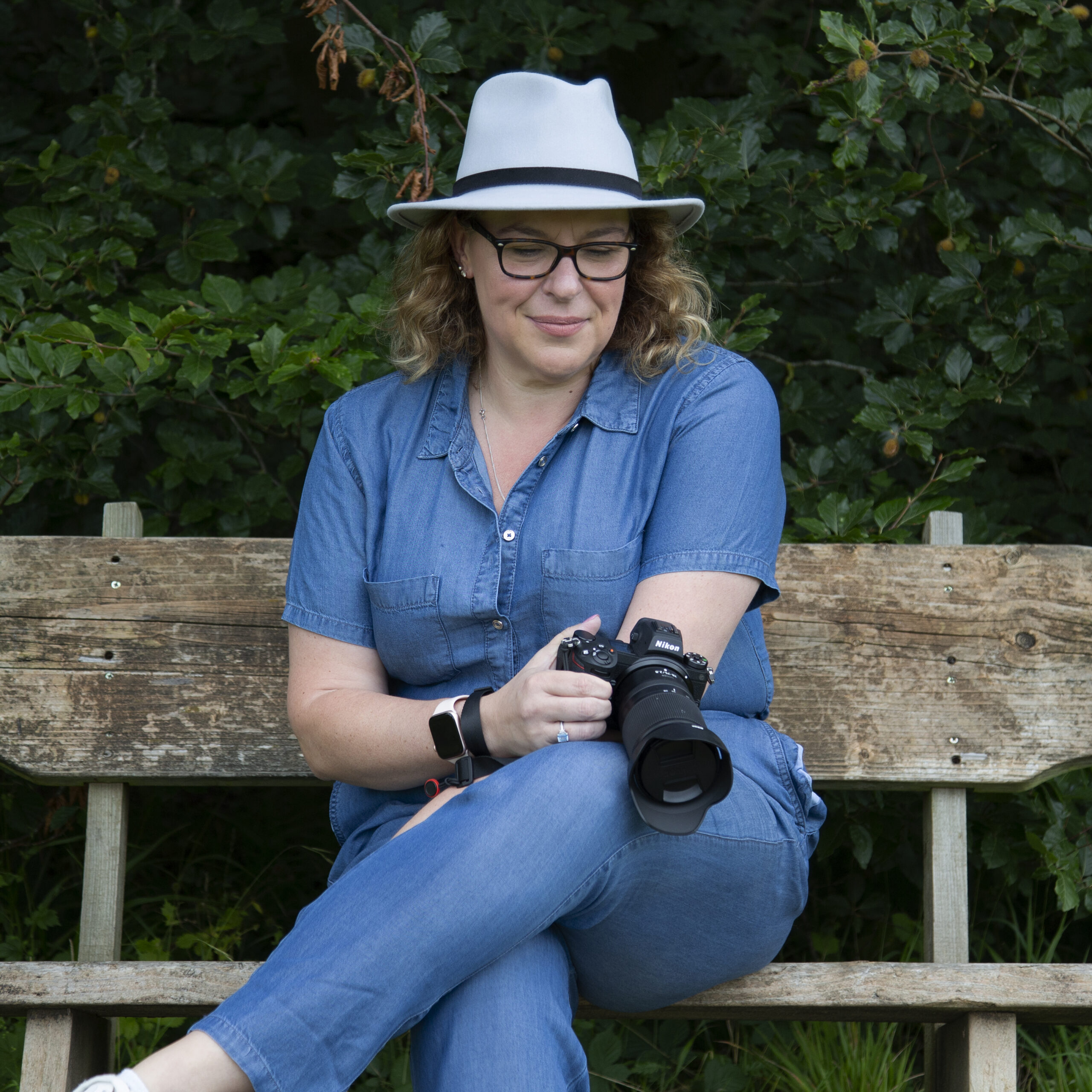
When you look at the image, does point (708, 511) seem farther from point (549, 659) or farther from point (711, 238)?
point (711, 238)

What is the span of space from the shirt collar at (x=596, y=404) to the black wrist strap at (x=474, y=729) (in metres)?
0.51

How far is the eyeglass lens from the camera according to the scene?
2.16 metres

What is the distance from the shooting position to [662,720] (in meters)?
1.66

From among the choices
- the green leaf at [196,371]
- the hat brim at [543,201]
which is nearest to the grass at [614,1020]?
the green leaf at [196,371]

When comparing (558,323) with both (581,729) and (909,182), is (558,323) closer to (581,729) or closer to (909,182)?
(581,729)

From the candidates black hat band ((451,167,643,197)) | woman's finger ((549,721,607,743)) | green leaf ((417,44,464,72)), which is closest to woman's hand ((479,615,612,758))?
woman's finger ((549,721,607,743))

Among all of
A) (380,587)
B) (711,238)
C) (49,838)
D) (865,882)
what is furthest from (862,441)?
(49,838)

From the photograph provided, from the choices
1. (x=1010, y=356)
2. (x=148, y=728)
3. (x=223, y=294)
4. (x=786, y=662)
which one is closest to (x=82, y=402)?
(x=223, y=294)

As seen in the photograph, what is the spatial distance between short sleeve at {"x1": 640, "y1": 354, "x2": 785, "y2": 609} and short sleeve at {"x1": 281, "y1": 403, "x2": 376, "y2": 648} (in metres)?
0.47

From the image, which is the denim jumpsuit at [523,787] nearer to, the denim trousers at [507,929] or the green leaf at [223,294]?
the denim trousers at [507,929]

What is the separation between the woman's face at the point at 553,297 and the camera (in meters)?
2.16

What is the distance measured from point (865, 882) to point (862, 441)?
1071mm

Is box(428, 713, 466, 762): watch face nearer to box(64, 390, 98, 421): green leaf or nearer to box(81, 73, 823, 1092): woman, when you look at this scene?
box(81, 73, 823, 1092): woman

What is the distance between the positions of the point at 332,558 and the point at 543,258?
23.4 inches
